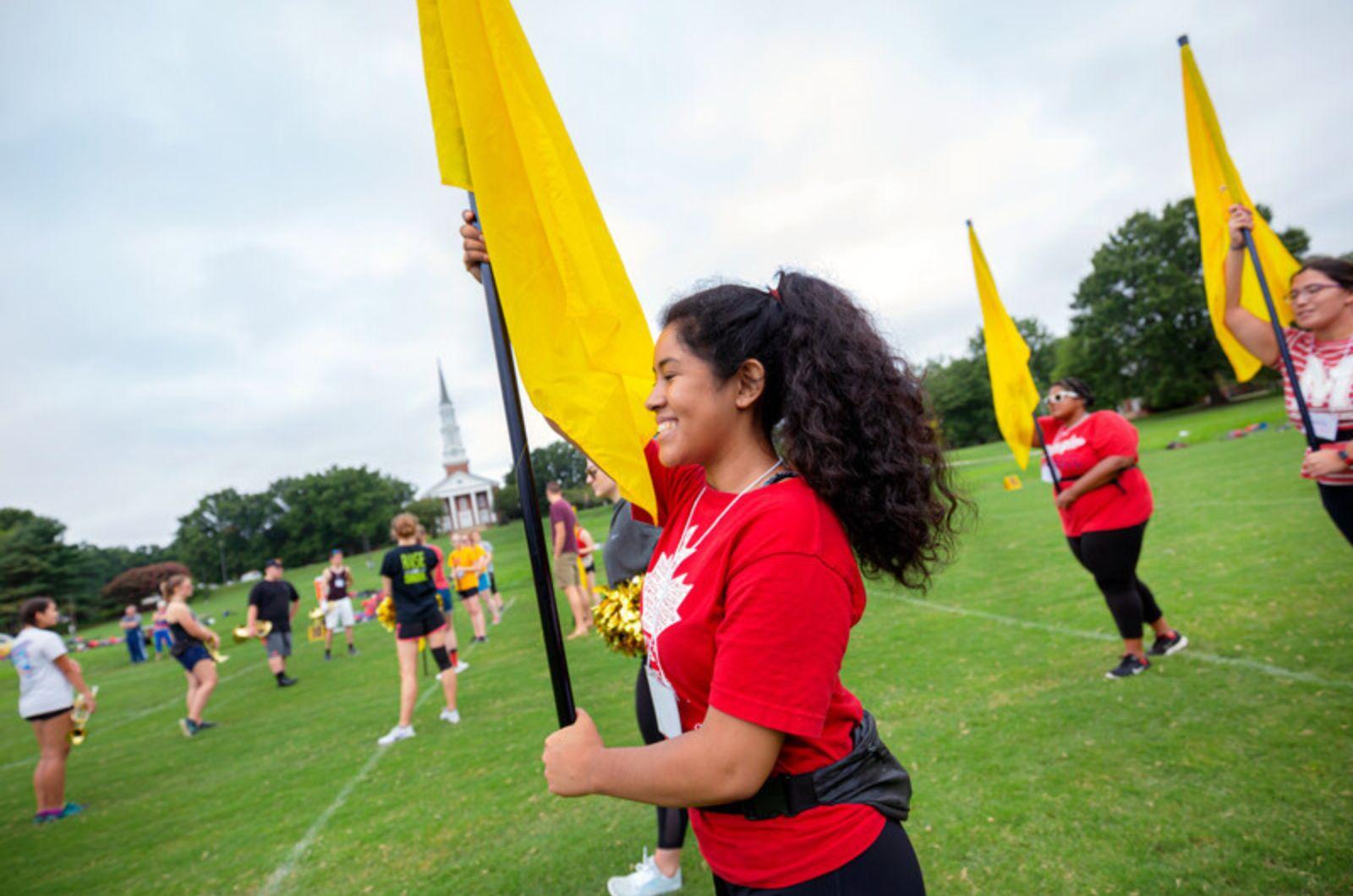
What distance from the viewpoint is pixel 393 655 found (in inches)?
584

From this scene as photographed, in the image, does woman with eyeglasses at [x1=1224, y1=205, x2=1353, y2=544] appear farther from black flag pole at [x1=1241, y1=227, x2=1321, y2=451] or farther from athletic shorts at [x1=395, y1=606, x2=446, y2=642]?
athletic shorts at [x1=395, y1=606, x2=446, y2=642]

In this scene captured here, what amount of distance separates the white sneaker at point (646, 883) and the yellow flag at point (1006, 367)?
4182 millimetres

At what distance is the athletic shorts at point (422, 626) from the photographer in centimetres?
742

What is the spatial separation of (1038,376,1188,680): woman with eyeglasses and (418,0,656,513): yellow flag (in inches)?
177

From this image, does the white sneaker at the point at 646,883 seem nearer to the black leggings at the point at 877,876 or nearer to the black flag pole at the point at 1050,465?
the black leggings at the point at 877,876

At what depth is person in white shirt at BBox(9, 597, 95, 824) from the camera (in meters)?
6.87

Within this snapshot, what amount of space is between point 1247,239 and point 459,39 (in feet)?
15.0

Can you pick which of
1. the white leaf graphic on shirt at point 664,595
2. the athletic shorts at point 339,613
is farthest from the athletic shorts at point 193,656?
the white leaf graphic on shirt at point 664,595

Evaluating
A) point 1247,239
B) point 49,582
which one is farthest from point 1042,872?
point 49,582

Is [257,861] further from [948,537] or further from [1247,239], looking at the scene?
[1247,239]

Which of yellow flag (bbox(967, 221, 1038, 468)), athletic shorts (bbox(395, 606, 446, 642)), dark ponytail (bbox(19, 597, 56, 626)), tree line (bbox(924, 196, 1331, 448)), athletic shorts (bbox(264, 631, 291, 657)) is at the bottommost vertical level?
athletic shorts (bbox(264, 631, 291, 657))

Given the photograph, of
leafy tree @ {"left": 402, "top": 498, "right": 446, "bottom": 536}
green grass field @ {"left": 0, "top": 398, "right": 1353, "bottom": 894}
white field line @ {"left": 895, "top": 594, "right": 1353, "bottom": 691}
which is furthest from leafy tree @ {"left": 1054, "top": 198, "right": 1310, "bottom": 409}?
leafy tree @ {"left": 402, "top": 498, "right": 446, "bottom": 536}

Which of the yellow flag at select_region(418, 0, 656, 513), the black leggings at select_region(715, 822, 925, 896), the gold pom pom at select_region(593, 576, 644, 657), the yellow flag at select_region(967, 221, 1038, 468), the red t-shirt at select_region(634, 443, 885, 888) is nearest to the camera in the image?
the red t-shirt at select_region(634, 443, 885, 888)

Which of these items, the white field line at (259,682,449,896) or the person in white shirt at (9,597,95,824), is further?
the person in white shirt at (9,597,95,824)
